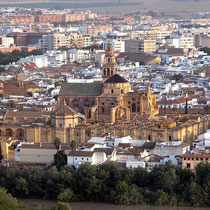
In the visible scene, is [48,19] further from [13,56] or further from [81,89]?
[81,89]

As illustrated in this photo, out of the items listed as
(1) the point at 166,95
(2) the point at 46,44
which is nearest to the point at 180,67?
(1) the point at 166,95

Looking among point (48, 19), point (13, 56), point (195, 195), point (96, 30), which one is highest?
point (195, 195)

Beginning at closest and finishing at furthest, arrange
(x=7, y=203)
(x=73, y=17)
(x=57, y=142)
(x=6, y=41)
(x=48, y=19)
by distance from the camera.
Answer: (x=7, y=203) → (x=57, y=142) → (x=6, y=41) → (x=48, y=19) → (x=73, y=17)

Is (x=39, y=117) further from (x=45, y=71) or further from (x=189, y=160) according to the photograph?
(x=45, y=71)

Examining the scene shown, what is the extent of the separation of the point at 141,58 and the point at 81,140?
27.4m

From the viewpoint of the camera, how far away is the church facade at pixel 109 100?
27672 millimetres

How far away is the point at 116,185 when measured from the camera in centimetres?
2111

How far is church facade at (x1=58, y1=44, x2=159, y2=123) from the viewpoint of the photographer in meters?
27.7

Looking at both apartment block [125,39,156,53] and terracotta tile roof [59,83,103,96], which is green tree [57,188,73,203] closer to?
terracotta tile roof [59,83,103,96]

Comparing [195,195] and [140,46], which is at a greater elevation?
[195,195]

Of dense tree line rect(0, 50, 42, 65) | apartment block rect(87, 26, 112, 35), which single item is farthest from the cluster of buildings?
apartment block rect(87, 26, 112, 35)

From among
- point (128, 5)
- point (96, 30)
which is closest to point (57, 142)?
point (96, 30)

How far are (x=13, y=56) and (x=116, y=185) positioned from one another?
1353 inches

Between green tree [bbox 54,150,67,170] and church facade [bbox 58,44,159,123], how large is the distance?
14.0 feet
